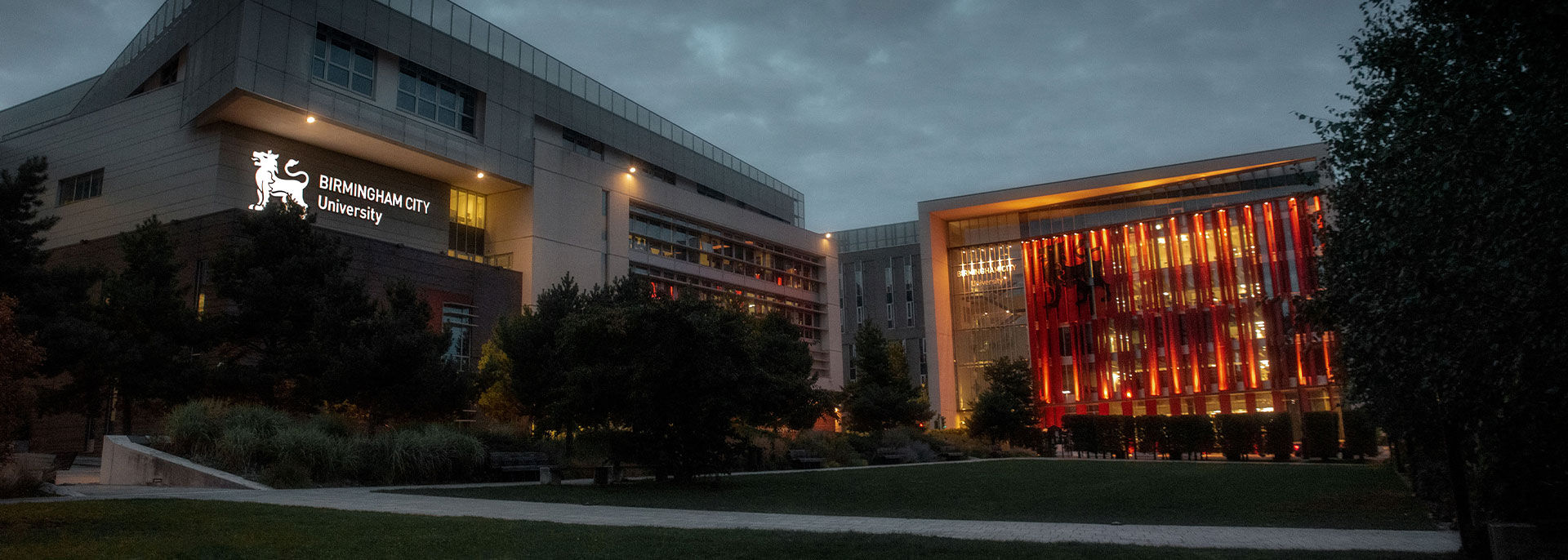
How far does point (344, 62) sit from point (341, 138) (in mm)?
3434

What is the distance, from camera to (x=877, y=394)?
44062mm

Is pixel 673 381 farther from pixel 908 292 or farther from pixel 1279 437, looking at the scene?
pixel 908 292

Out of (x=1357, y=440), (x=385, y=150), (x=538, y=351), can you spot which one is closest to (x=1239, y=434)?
(x=1357, y=440)

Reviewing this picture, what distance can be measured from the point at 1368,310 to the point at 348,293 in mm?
26238

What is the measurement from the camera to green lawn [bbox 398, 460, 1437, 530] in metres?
13.3

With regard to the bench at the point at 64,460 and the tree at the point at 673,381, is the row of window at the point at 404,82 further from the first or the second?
the tree at the point at 673,381

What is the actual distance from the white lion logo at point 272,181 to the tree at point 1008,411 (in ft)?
111

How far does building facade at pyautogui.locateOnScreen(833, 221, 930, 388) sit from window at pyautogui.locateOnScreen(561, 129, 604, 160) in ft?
108

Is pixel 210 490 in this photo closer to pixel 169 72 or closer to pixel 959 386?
pixel 169 72

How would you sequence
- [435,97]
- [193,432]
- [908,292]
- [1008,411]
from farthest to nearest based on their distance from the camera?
[908,292] → [1008,411] → [435,97] → [193,432]

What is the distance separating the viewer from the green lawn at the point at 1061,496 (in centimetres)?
1328

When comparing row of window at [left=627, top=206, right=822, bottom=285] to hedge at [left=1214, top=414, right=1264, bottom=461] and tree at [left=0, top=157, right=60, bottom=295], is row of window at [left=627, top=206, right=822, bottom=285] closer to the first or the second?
tree at [left=0, top=157, right=60, bottom=295]

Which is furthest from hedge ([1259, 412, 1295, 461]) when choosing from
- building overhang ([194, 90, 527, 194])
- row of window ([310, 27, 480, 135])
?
row of window ([310, 27, 480, 135])

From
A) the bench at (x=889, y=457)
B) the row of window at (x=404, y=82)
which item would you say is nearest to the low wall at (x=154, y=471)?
the row of window at (x=404, y=82)
